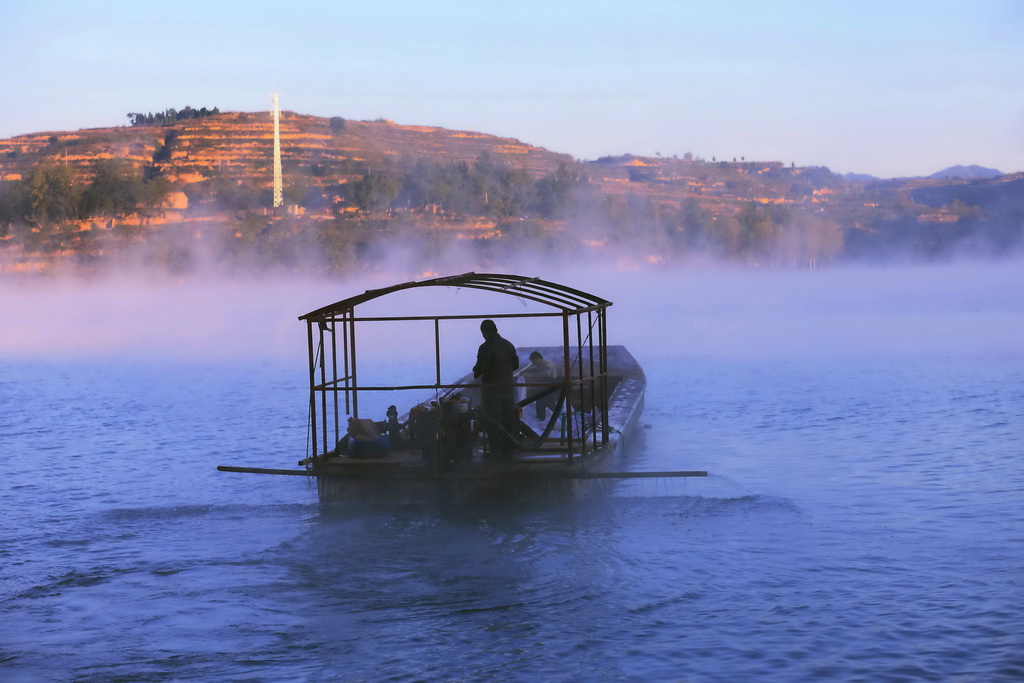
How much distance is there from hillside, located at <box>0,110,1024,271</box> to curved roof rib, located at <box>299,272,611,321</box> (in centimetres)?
8207

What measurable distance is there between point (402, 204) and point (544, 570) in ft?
371

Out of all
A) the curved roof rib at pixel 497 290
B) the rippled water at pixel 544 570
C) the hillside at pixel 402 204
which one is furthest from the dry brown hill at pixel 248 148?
the curved roof rib at pixel 497 290

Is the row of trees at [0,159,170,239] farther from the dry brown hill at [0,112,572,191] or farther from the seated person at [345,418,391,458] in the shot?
the seated person at [345,418,391,458]

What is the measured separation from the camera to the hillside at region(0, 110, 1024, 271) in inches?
3925

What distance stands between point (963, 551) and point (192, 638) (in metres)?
7.60

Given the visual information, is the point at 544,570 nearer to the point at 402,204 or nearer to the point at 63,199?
the point at 63,199

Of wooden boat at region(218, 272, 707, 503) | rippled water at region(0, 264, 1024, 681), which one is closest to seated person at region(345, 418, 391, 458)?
wooden boat at region(218, 272, 707, 503)

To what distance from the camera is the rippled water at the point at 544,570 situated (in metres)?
9.07

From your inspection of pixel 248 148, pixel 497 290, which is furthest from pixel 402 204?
pixel 497 290

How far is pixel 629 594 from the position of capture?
1070 cm

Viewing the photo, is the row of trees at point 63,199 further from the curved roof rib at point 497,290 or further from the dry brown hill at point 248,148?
the curved roof rib at point 497,290

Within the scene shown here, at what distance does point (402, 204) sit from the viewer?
122688 millimetres

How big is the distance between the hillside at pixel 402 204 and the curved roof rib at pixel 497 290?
269 ft

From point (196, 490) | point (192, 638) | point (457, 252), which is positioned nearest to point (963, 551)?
point (192, 638)
